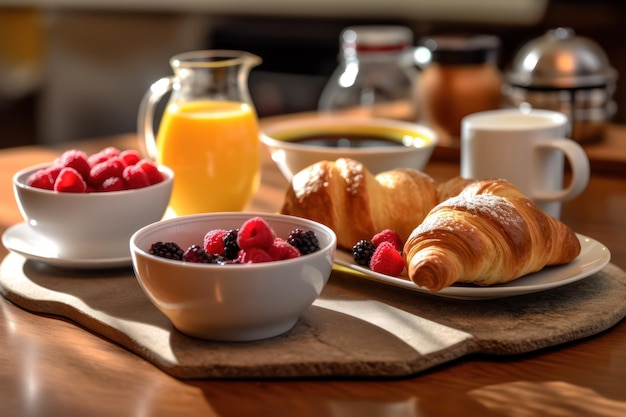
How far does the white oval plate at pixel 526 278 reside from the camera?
891 mm

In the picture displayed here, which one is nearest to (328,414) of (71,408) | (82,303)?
(71,408)

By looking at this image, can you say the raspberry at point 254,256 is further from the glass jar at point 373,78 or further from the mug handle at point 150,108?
the glass jar at point 373,78

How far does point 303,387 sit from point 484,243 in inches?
9.5

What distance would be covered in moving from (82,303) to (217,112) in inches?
17.0

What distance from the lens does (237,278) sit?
0.79 m

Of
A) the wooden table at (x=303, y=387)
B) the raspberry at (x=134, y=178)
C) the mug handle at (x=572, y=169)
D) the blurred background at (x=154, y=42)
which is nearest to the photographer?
the wooden table at (x=303, y=387)

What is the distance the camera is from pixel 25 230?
1.16 metres

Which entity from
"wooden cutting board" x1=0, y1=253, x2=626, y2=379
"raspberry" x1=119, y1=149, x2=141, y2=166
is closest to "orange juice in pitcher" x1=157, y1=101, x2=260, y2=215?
"raspberry" x1=119, y1=149, x2=141, y2=166

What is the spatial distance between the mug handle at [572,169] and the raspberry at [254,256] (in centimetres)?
51

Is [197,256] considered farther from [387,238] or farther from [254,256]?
[387,238]

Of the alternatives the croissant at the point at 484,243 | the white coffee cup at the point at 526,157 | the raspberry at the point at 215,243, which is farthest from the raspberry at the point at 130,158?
the white coffee cup at the point at 526,157

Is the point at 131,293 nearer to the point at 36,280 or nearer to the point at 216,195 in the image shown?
the point at 36,280

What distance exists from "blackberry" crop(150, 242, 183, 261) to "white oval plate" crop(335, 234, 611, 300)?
214 mm

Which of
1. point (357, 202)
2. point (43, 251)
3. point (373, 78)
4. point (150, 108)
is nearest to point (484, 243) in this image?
point (357, 202)
